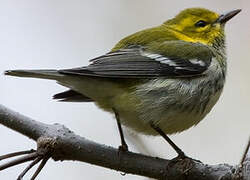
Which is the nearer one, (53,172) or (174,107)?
(174,107)

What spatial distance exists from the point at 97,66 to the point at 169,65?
1.71 feet

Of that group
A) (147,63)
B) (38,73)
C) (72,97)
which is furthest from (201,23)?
(38,73)

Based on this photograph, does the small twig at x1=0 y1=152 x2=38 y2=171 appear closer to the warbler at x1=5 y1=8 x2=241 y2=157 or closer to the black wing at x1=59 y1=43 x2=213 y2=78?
the warbler at x1=5 y1=8 x2=241 y2=157

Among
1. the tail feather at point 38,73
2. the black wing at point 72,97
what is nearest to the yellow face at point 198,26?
the black wing at point 72,97

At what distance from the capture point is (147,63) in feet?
10.4

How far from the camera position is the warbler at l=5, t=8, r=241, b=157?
288 centimetres

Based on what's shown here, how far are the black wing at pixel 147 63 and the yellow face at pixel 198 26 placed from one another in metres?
0.35

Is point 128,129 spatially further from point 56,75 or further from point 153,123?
point 56,75

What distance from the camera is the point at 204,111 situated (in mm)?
3043

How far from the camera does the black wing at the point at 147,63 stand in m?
2.95

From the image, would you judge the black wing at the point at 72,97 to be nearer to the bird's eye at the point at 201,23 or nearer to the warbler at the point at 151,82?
the warbler at the point at 151,82

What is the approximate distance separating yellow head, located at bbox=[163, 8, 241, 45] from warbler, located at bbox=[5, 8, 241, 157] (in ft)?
0.94

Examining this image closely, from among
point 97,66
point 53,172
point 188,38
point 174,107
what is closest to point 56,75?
point 97,66

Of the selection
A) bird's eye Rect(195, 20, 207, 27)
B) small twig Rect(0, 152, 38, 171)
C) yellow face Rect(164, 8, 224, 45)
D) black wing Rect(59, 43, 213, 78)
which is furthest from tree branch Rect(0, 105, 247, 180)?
bird's eye Rect(195, 20, 207, 27)
